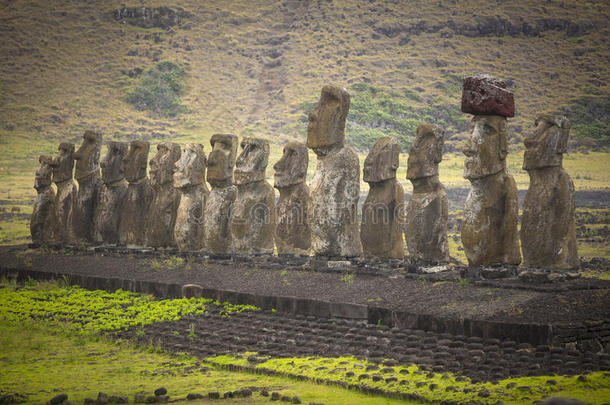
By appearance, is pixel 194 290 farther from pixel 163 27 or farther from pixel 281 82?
pixel 163 27

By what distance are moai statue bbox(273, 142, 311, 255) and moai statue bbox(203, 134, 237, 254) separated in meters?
1.51

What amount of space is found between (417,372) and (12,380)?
477cm

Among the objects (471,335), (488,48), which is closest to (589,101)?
(488,48)

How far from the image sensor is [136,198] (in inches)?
734

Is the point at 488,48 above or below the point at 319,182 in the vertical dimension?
above

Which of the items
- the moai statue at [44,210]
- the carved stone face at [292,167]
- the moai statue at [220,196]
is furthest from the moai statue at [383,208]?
the moai statue at [44,210]

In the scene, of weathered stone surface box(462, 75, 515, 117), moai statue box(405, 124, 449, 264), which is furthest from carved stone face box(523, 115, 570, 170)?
moai statue box(405, 124, 449, 264)

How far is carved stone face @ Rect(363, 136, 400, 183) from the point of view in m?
14.0

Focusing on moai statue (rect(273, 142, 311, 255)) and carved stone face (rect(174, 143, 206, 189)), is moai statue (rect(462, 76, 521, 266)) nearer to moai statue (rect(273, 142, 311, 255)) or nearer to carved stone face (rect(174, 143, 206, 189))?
moai statue (rect(273, 142, 311, 255))

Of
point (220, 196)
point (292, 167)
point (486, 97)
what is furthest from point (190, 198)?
point (486, 97)

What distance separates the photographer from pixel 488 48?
2301 inches

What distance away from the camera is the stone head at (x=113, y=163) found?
1948 cm

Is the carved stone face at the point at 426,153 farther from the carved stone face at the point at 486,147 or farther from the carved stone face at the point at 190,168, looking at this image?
the carved stone face at the point at 190,168

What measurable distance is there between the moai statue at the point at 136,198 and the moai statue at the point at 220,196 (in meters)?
2.28
